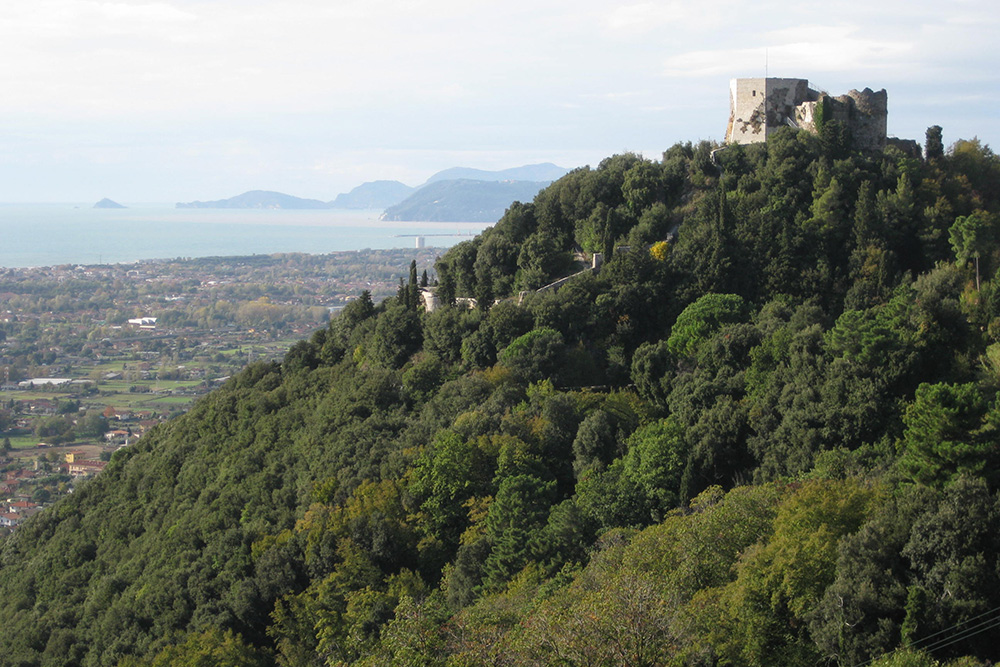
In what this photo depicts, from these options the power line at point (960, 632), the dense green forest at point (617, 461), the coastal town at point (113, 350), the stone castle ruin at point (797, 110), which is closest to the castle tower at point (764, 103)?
the stone castle ruin at point (797, 110)

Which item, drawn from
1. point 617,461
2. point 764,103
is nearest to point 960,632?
point 617,461

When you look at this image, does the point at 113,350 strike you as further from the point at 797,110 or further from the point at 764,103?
the point at 797,110

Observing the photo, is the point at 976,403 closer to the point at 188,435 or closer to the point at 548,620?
the point at 548,620

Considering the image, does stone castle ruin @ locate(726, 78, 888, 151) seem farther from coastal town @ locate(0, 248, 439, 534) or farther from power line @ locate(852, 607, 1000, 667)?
coastal town @ locate(0, 248, 439, 534)

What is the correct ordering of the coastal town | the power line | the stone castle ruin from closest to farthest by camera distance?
the power line → the stone castle ruin → the coastal town

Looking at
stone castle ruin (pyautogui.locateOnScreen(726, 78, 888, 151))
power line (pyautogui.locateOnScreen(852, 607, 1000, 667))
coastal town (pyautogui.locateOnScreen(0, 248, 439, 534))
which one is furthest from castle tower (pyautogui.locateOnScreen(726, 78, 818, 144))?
→ coastal town (pyautogui.locateOnScreen(0, 248, 439, 534))
